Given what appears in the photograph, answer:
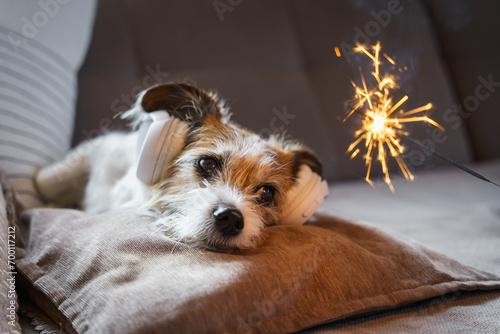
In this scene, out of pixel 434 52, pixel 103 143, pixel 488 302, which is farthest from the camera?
pixel 434 52

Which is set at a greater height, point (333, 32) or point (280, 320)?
point (333, 32)

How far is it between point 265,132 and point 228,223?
1649 millimetres

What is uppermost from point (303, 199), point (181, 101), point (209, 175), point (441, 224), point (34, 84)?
point (34, 84)

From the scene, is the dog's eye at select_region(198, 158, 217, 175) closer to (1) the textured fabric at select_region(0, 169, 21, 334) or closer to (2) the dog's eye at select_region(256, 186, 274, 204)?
(2) the dog's eye at select_region(256, 186, 274, 204)

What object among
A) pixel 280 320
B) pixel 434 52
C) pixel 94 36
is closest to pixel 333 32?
pixel 434 52

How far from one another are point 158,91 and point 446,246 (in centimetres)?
133

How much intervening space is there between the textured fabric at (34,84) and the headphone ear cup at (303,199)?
49.0 inches

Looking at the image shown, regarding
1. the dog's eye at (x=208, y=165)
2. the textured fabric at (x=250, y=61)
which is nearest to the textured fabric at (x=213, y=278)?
the dog's eye at (x=208, y=165)

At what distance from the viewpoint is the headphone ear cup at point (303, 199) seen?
1330mm

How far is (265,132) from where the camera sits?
106 inches

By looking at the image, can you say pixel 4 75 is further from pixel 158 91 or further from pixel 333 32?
pixel 333 32

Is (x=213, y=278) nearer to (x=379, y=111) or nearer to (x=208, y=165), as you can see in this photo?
(x=208, y=165)

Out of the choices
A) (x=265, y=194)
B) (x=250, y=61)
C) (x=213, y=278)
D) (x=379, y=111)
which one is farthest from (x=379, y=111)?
(x=250, y=61)

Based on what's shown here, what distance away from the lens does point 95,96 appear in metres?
2.66
